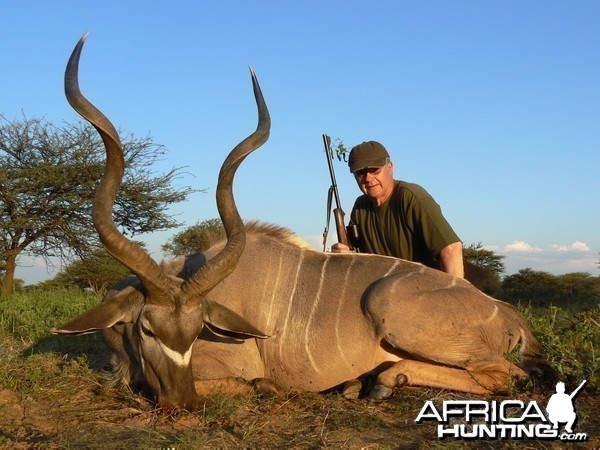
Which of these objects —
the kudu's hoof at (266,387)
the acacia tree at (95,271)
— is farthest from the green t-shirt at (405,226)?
the acacia tree at (95,271)

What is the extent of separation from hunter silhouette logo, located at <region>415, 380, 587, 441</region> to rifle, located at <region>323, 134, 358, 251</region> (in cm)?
217

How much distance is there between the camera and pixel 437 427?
2734 millimetres

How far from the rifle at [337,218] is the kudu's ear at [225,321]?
5.80 feet

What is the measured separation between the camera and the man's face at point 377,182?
15.5 feet

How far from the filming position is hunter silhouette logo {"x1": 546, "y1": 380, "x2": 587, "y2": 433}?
2.70 meters

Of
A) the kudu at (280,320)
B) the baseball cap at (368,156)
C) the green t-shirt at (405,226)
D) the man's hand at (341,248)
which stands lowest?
the kudu at (280,320)

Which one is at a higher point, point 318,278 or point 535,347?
point 318,278

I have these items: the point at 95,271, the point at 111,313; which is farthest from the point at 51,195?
the point at 111,313

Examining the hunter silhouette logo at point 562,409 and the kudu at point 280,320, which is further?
the kudu at point 280,320

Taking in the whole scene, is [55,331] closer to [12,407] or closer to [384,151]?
[12,407]

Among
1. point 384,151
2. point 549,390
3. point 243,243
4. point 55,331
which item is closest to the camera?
point 55,331

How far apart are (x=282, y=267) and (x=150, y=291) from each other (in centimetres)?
94

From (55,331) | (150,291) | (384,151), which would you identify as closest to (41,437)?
(55,331)

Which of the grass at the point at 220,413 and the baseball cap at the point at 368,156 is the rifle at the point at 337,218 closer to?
the baseball cap at the point at 368,156
